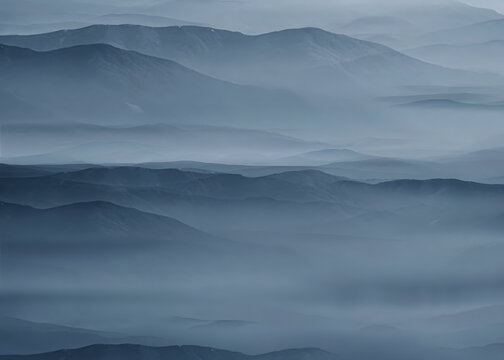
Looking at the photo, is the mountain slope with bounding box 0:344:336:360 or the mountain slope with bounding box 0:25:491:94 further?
the mountain slope with bounding box 0:25:491:94

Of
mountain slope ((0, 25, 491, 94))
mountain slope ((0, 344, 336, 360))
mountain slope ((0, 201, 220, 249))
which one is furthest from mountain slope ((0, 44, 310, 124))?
mountain slope ((0, 344, 336, 360))

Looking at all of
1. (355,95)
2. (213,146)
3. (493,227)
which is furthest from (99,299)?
(493,227)

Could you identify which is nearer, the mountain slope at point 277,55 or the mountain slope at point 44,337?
the mountain slope at point 44,337

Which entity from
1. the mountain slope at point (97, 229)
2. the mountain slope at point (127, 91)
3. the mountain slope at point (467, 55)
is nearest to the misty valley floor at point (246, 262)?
the mountain slope at point (97, 229)

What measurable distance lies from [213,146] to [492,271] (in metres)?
0.54

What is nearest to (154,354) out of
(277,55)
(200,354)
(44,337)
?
(200,354)

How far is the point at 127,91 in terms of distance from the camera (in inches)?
56.7

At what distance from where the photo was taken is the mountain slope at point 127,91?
1432 millimetres

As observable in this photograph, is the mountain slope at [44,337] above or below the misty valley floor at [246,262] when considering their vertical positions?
below

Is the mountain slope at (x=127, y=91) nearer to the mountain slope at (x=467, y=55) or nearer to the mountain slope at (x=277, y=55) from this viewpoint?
the mountain slope at (x=277, y=55)

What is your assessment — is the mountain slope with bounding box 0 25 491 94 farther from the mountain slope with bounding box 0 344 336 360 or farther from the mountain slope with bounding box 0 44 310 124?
the mountain slope with bounding box 0 344 336 360

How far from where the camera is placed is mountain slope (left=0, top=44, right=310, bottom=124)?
1432 mm

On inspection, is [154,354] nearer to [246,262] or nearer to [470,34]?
[246,262]

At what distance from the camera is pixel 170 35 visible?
1.47 metres
